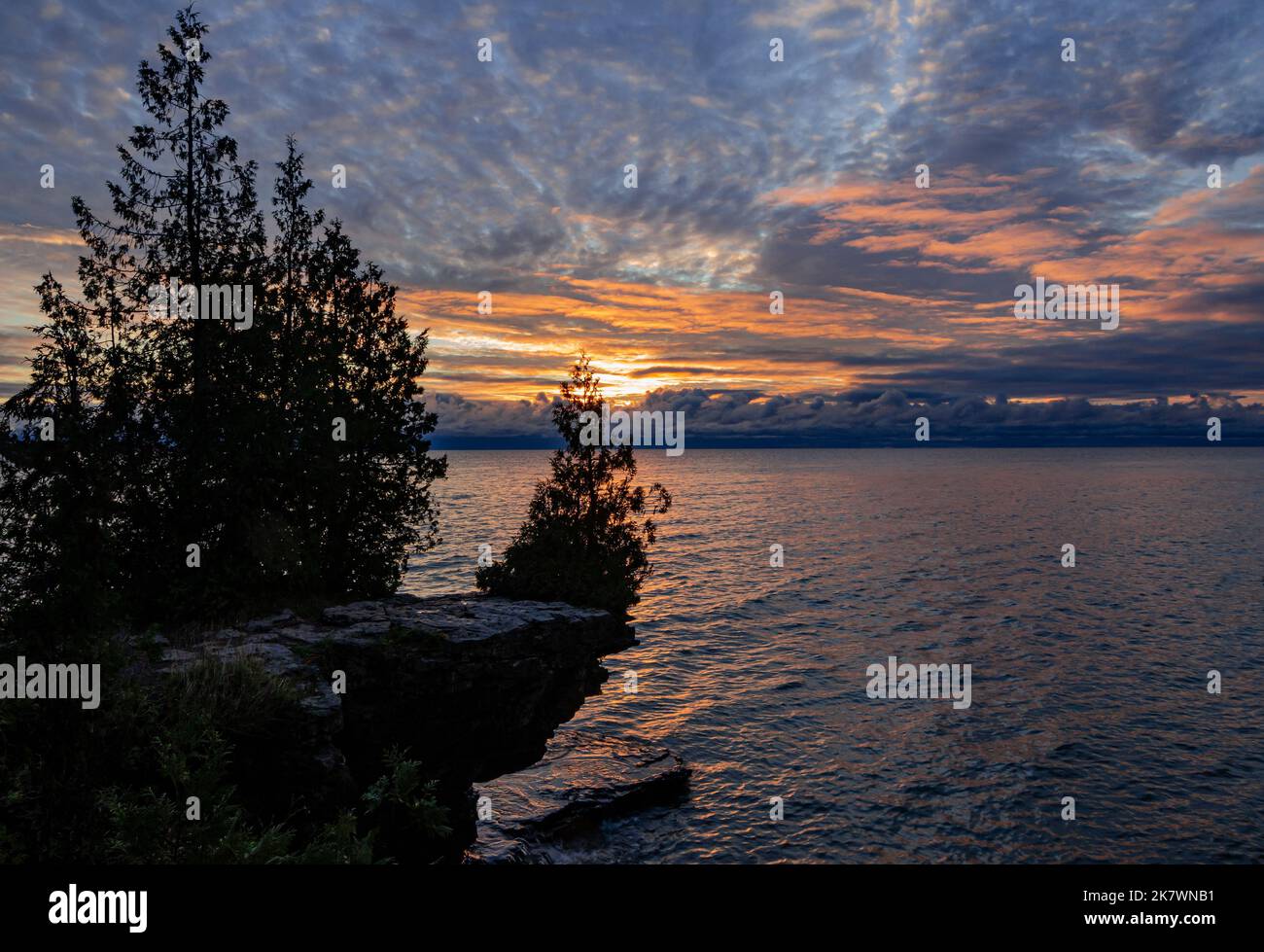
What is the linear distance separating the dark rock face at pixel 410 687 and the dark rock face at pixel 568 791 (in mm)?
738

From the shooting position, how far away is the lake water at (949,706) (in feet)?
68.9

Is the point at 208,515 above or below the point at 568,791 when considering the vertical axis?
above

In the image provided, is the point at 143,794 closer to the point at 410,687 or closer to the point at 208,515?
the point at 410,687

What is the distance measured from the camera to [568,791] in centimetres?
2150

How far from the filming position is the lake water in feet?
68.9

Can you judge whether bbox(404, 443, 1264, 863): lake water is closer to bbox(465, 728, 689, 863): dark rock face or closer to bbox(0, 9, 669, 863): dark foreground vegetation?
bbox(465, 728, 689, 863): dark rock face

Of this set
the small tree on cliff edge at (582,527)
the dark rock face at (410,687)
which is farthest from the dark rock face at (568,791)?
the small tree on cliff edge at (582,527)

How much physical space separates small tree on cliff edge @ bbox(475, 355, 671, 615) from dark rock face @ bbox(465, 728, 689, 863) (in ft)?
35.6

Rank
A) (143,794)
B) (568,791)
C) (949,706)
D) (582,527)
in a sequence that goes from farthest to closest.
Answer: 1. (582,527)
2. (949,706)
3. (568,791)
4. (143,794)

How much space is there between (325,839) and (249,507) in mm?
14679

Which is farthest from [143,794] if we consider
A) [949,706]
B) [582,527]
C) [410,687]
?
[949,706]

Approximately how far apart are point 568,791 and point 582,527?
63.3 ft

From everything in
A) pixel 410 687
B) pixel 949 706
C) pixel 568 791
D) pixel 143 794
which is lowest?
pixel 949 706

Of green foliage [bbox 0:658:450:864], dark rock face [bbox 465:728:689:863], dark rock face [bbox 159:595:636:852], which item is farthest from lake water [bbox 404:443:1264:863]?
green foliage [bbox 0:658:450:864]
